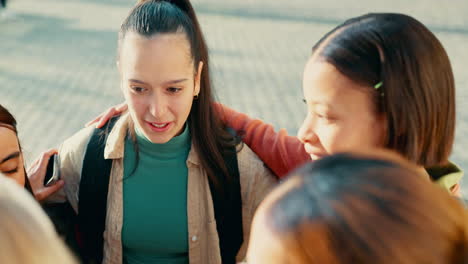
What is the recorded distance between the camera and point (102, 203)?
192cm

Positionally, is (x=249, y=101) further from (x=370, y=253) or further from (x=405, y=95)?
(x=370, y=253)

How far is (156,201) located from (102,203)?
0.69 ft

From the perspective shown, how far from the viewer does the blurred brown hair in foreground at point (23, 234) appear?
828mm

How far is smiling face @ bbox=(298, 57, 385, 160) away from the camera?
1.39 metres

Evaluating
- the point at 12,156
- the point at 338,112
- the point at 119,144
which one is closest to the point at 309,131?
the point at 338,112

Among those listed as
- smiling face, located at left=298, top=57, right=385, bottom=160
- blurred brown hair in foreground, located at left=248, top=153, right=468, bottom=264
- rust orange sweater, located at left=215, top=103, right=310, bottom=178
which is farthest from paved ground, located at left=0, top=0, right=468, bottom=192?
blurred brown hair in foreground, located at left=248, top=153, right=468, bottom=264

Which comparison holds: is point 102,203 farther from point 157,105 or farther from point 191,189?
point 157,105

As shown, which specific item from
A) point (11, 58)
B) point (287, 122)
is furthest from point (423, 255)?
point (11, 58)

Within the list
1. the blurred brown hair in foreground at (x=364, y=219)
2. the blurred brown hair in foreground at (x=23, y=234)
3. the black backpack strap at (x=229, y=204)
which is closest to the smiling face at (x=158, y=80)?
the black backpack strap at (x=229, y=204)

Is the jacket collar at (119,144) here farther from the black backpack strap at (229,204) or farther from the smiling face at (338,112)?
the smiling face at (338,112)

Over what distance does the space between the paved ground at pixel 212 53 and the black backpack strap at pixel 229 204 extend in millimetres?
2646

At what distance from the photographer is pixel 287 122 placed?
4.88 m

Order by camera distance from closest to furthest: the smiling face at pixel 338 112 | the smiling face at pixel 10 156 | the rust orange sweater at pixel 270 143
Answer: the smiling face at pixel 338 112
the smiling face at pixel 10 156
the rust orange sweater at pixel 270 143

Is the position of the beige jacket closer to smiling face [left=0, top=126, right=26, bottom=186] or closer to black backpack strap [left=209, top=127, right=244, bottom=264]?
black backpack strap [left=209, top=127, right=244, bottom=264]
